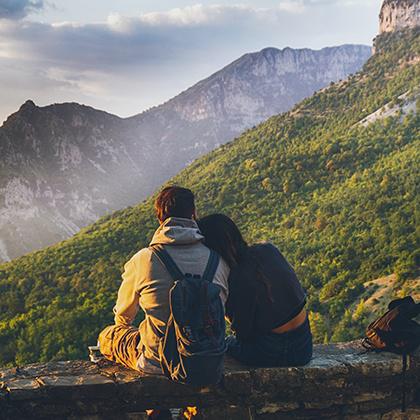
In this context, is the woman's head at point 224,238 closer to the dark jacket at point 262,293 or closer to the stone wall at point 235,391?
the dark jacket at point 262,293

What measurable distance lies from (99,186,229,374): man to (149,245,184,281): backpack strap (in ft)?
0.07

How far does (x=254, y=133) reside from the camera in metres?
69.8

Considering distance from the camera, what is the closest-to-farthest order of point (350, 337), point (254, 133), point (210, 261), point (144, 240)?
point (210, 261)
point (350, 337)
point (144, 240)
point (254, 133)

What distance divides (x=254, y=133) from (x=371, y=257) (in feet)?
141

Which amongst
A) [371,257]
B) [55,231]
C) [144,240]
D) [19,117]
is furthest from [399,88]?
[19,117]

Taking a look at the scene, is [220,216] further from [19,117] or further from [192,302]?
[19,117]

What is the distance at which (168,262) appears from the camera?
3541mm

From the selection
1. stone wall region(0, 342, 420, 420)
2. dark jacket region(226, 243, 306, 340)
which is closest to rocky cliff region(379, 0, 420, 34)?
stone wall region(0, 342, 420, 420)

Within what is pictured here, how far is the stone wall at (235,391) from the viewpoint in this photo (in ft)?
11.6

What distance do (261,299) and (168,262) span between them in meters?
0.73

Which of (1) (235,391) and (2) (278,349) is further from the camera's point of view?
(2) (278,349)

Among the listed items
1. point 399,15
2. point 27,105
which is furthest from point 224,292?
point 27,105

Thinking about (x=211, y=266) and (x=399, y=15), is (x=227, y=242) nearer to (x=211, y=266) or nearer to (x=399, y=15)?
(x=211, y=266)

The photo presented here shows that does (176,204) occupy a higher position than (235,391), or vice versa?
(176,204)
